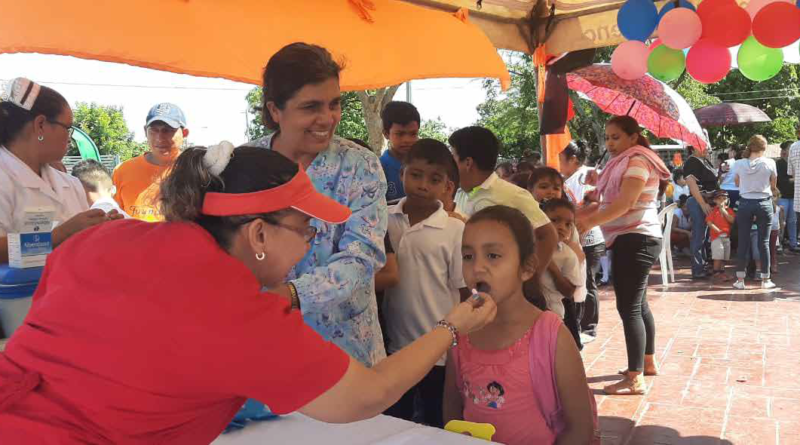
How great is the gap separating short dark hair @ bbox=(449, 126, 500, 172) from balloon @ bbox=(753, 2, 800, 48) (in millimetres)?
1934

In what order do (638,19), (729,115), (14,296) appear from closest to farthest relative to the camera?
1. (14,296)
2. (638,19)
3. (729,115)

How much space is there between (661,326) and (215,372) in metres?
5.62

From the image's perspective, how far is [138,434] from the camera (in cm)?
104

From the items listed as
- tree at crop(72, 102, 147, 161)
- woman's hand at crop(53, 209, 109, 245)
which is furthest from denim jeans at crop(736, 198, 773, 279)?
tree at crop(72, 102, 147, 161)

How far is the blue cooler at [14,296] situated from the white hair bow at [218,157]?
1304 mm

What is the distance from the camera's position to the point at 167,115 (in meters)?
3.89

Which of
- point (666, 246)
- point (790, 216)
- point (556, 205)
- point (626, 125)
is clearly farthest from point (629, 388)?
point (790, 216)

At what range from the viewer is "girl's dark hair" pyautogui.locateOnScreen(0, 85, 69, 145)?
2.41 m

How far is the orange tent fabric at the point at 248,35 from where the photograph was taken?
2.23 meters

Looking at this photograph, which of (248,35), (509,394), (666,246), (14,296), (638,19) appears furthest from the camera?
(666,246)

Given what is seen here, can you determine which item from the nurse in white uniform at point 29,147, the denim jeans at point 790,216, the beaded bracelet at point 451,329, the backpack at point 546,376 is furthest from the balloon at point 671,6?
the denim jeans at point 790,216

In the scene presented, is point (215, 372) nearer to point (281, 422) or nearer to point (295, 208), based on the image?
point (295, 208)

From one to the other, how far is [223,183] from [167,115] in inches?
121

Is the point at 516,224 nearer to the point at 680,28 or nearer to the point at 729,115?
the point at 680,28
